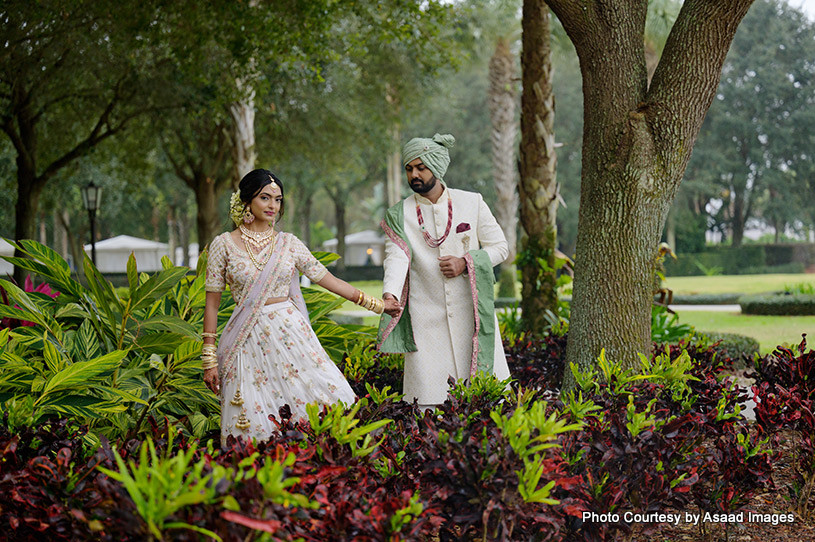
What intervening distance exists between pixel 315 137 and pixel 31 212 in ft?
26.6

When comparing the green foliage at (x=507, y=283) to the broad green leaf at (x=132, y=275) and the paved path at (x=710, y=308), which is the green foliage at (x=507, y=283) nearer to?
the paved path at (x=710, y=308)

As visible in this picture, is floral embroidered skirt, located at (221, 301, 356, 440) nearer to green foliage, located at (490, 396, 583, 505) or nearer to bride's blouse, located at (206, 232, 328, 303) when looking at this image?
bride's blouse, located at (206, 232, 328, 303)

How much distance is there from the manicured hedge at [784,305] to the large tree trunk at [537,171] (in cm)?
955

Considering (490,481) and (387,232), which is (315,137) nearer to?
(387,232)

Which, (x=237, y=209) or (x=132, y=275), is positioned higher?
(x=237, y=209)

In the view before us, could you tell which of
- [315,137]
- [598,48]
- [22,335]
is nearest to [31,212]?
[315,137]

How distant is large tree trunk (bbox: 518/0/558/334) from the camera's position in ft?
25.9

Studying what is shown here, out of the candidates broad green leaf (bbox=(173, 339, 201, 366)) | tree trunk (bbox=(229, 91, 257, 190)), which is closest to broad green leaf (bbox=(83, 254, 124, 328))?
broad green leaf (bbox=(173, 339, 201, 366))

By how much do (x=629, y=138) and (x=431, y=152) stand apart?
4.10 ft

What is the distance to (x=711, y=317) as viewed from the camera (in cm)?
1619

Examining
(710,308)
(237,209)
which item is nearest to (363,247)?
(710,308)

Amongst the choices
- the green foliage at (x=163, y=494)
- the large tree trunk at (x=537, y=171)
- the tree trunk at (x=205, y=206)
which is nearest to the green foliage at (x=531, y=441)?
the green foliage at (x=163, y=494)

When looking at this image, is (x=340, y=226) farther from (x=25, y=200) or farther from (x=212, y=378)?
(x=212, y=378)

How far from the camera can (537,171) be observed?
8016mm
